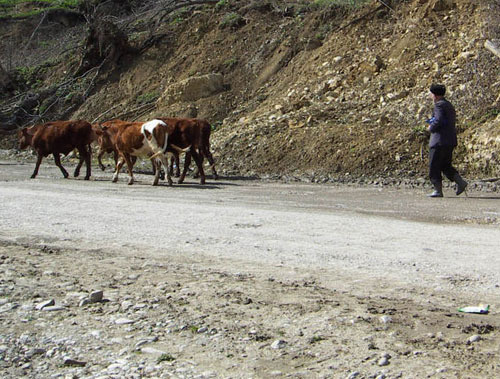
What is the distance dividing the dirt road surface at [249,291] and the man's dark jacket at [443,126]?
8.03 feet

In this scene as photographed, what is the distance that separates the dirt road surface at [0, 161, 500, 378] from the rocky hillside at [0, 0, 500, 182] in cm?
771

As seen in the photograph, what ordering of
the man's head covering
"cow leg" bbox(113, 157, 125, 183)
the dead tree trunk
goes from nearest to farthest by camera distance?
the man's head covering, "cow leg" bbox(113, 157, 125, 183), the dead tree trunk

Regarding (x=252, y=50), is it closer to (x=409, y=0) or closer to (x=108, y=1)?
(x=409, y=0)

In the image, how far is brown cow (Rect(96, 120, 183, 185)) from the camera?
754 inches

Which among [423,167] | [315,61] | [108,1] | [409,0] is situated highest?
[108,1]

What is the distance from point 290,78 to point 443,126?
1239 cm

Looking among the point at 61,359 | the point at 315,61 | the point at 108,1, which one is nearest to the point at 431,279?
the point at 61,359

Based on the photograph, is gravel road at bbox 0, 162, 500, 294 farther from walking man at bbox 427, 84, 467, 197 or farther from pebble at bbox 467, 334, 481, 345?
pebble at bbox 467, 334, 481, 345

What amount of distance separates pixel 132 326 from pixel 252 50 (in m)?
25.1

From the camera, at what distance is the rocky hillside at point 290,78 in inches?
792

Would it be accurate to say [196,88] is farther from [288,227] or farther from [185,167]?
[288,227]

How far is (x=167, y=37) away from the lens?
114 feet

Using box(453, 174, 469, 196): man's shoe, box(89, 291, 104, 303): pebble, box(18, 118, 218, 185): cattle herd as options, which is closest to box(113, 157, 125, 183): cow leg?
box(18, 118, 218, 185): cattle herd

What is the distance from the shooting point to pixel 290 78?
2670 cm
